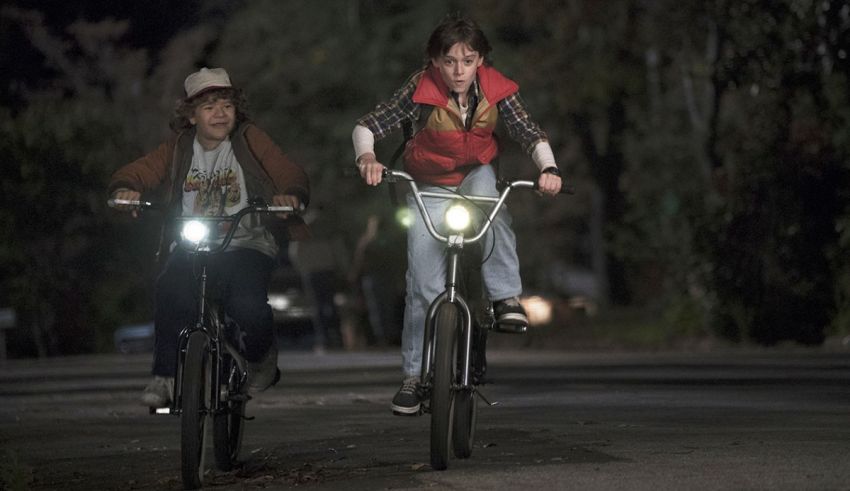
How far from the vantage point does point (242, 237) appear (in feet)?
34.3

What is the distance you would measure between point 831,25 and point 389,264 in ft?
87.2

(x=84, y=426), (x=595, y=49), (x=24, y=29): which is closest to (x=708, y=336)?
(x=595, y=49)

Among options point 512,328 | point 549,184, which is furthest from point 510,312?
point 549,184

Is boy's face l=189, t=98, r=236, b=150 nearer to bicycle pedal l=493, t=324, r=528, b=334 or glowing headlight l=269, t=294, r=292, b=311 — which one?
bicycle pedal l=493, t=324, r=528, b=334

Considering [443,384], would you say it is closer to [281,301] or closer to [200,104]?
[200,104]

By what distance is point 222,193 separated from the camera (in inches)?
412

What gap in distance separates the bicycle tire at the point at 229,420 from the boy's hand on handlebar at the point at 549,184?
1780 millimetres

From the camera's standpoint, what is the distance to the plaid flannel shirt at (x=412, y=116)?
998 cm

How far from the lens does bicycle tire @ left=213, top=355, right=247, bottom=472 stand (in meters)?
10.2

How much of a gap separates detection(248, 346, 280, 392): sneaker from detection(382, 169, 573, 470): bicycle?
102cm

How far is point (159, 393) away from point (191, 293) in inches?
19.8

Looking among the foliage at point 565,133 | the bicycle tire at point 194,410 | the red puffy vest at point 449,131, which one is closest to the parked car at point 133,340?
the foliage at point 565,133

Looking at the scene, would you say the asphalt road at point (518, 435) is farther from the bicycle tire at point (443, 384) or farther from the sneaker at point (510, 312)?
the sneaker at point (510, 312)

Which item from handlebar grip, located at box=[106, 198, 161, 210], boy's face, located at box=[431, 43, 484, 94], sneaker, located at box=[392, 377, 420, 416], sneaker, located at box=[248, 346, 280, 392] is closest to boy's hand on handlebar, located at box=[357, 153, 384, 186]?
boy's face, located at box=[431, 43, 484, 94]
